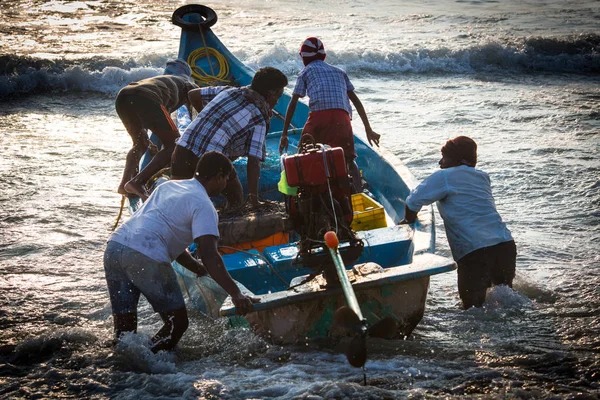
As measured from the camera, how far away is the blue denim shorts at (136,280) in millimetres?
4500

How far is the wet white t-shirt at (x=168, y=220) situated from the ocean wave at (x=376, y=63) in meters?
12.7

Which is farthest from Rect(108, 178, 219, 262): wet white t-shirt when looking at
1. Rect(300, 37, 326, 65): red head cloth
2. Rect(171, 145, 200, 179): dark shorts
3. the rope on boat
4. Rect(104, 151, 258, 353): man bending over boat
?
the rope on boat

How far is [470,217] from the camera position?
213 inches

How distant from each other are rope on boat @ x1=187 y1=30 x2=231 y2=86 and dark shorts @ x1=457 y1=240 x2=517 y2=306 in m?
6.08

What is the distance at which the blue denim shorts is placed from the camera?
4500mm

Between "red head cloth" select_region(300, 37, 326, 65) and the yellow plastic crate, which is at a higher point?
"red head cloth" select_region(300, 37, 326, 65)

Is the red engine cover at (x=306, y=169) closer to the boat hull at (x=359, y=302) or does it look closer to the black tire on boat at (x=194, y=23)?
the boat hull at (x=359, y=302)

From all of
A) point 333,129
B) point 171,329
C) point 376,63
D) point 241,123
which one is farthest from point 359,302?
point 376,63

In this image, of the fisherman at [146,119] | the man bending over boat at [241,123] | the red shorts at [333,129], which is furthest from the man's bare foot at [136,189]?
the red shorts at [333,129]

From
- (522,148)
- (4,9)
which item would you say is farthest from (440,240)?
(4,9)

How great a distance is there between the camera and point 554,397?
4.51m

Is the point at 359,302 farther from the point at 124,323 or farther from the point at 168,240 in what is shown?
the point at 124,323

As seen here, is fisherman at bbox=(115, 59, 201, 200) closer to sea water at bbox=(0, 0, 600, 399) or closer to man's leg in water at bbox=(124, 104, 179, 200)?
man's leg in water at bbox=(124, 104, 179, 200)

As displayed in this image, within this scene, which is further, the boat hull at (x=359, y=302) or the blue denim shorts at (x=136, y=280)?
the boat hull at (x=359, y=302)
